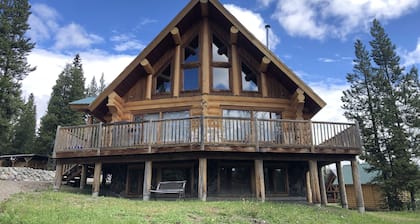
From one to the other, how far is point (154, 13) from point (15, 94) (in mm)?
15917

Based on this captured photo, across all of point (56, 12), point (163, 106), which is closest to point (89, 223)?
point (163, 106)

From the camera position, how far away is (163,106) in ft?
51.6

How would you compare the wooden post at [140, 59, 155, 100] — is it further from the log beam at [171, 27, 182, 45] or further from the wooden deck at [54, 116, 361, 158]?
the wooden deck at [54, 116, 361, 158]

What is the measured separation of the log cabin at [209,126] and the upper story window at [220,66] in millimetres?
52

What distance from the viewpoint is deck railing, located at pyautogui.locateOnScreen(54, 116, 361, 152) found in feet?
42.0

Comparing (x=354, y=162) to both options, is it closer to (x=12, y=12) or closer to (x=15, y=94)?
(x=15, y=94)

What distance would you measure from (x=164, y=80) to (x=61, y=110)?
87.3 ft

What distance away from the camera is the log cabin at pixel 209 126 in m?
12.9

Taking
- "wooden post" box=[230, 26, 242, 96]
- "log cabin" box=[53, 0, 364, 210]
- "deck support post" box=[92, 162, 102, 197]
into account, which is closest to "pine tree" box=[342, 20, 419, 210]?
"log cabin" box=[53, 0, 364, 210]

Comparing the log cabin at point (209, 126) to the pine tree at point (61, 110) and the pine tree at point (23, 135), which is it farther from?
the pine tree at point (23, 135)

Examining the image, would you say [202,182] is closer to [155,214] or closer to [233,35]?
[155,214]

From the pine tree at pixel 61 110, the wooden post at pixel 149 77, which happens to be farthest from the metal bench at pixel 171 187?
the pine tree at pixel 61 110

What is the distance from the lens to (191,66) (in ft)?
53.9

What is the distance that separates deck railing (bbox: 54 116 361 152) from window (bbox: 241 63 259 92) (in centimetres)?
288
